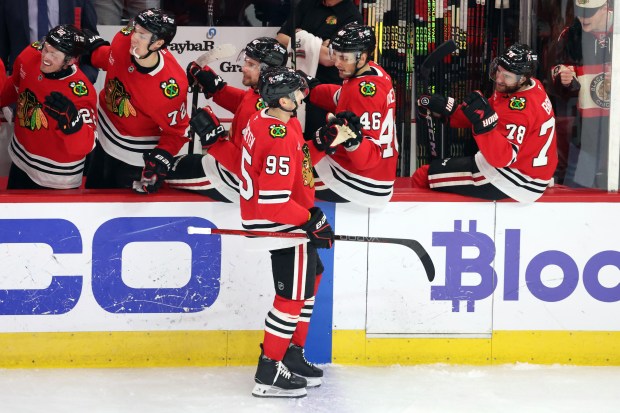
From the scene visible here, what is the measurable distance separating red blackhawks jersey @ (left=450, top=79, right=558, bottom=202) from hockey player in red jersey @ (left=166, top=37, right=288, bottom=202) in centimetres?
96

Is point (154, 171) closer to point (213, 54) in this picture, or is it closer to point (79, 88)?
point (79, 88)

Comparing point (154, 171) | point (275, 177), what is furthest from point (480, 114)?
point (154, 171)

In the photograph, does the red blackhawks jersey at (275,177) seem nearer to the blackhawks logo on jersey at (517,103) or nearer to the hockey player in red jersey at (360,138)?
the hockey player in red jersey at (360,138)

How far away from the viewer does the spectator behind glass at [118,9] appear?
621cm

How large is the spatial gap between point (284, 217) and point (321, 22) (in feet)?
5.41

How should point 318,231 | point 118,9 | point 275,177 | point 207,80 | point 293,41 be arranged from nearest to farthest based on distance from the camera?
point 275,177 < point 318,231 < point 207,80 < point 293,41 < point 118,9

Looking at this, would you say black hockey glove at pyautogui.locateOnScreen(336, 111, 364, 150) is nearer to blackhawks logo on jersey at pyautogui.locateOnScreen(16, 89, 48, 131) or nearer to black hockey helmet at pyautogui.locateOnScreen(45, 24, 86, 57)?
black hockey helmet at pyautogui.locateOnScreen(45, 24, 86, 57)

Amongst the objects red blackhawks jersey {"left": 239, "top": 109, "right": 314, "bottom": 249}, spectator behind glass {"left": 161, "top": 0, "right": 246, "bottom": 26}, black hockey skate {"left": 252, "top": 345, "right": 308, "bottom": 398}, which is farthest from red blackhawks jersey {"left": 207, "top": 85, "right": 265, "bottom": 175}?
spectator behind glass {"left": 161, "top": 0, "right": 246, "bottom": 26}

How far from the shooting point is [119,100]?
5211 mm

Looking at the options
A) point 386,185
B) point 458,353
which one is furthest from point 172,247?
point 458,353

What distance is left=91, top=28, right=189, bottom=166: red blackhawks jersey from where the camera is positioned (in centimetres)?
512

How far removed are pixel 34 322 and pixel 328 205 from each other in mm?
1304

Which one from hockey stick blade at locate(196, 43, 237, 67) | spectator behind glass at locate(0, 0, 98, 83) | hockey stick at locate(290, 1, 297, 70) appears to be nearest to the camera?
hockey stick blade at locate(196, 43, 237, 67)

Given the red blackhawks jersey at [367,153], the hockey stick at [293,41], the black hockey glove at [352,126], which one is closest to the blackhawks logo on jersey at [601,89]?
the red blackhawks jersey at [367,153]
